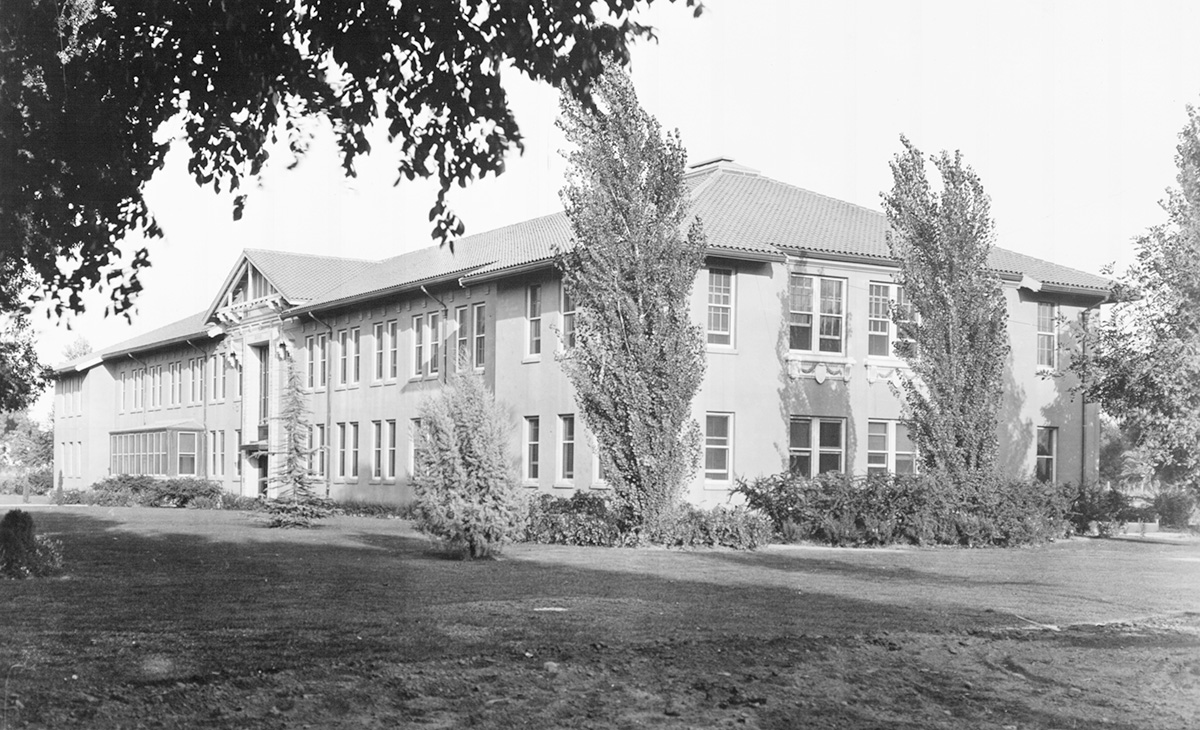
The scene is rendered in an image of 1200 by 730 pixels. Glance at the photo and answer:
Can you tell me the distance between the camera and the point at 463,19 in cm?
999

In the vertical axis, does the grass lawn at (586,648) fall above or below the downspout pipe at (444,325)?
below

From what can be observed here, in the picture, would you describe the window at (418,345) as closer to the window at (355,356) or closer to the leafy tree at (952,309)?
the window at (355,356)

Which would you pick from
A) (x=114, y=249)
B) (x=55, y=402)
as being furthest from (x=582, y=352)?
(x=55, y=402)

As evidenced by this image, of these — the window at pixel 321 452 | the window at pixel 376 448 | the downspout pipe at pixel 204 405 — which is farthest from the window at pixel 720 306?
the downspout pipe at pixel 204 405

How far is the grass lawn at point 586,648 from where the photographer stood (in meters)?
7.66

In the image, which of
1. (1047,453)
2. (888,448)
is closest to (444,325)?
(888,448)

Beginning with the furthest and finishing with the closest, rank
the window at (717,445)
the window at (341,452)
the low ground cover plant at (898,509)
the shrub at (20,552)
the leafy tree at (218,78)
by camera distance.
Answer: the window at (341,452) < the window at (717,445) < the low ground cover plant at (898,509) < the shrub at (20,552) < the leafy tree at (218,78)

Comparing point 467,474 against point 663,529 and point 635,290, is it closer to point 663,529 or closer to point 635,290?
point 663,529

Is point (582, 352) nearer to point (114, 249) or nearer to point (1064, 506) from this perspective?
point (1064, 506)

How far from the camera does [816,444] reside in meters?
33.2

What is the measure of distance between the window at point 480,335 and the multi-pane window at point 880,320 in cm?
1024

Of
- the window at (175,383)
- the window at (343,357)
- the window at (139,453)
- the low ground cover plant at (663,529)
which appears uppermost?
the window at (343,357)

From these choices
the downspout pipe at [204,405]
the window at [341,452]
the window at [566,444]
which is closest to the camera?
the window at [566,444]

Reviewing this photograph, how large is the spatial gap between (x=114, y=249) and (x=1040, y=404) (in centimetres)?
3037
